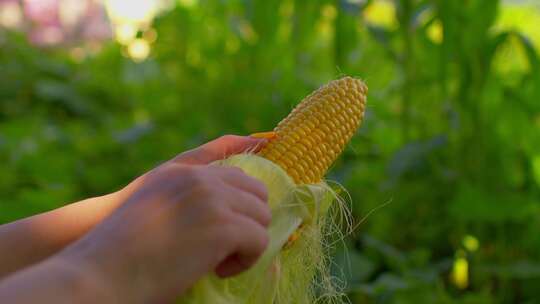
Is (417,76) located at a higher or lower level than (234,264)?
lower

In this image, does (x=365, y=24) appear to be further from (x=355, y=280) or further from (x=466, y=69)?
(x=355, y=280)

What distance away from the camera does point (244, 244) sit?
2.81 ft

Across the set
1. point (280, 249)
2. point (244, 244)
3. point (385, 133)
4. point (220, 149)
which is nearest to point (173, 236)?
point (244, 244)

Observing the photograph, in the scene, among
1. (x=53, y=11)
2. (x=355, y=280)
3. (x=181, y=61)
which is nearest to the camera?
(x=355, y=280)

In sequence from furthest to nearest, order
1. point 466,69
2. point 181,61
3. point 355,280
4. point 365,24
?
point 181,61 → point 365,24 → point 466,69 → point 355,280

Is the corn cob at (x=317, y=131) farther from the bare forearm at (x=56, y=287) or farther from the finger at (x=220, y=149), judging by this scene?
the bare forearm at (x=56, y=287)

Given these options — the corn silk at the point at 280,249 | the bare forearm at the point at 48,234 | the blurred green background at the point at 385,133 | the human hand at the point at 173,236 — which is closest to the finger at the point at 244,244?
the human hand at the point at 173,236

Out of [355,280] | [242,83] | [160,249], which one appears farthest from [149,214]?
[242,83]

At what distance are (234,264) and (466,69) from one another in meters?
1.60

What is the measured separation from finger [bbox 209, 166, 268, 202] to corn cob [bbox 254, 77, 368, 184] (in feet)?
0.90

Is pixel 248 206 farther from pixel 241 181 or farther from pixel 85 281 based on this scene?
pixel 85 281

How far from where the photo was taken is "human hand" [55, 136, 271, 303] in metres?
A: 0.82

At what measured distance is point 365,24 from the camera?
2578 mm

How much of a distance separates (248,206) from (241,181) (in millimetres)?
34
